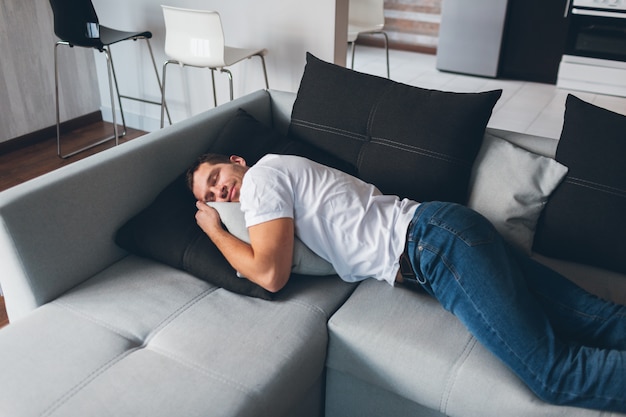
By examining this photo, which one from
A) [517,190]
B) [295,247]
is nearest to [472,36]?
[517,190]

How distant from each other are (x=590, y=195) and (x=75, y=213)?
1.53 meters

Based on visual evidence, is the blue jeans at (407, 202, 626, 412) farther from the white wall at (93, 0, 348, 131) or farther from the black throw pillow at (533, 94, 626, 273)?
the white wall at (93, 0, 348, 131)

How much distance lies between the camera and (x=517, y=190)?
1.88 m

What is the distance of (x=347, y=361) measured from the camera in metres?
1.65

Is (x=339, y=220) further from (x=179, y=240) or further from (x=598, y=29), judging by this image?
(x=598, y=29)

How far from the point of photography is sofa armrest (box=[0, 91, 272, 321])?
5.26 ft

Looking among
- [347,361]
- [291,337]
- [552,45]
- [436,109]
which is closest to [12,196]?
[291,337]

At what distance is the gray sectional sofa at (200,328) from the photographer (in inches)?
55.0

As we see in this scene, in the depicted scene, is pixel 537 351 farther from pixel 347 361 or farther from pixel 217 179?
pixel 217 179

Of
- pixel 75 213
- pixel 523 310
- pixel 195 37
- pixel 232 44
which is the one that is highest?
pixel 195 37

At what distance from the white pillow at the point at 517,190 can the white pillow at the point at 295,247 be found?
1.86 feet

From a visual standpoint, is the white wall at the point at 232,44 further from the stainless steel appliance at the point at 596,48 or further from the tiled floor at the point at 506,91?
the stainless steel appliance at the point at 596,48

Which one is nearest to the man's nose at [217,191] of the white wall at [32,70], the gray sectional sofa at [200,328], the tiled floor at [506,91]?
the gray sectional sofa at [200,328]

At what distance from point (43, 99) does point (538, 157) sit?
10.7ft
